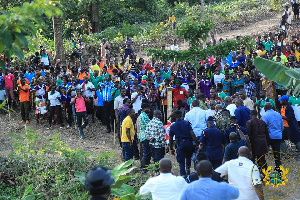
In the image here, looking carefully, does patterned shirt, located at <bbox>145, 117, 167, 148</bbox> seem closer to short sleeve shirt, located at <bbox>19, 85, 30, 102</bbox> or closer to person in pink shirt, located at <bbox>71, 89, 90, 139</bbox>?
person in pink shirt, located at <bbox>71, 89, 90, 139</bbox>

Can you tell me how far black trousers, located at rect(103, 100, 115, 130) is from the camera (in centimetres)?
1502

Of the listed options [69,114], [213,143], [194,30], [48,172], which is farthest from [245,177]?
[69,114]

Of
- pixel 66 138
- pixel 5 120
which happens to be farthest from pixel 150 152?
pixel 5 120

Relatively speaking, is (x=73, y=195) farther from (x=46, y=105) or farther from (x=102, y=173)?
(x=46, y=105)

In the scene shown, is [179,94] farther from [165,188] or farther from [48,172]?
[165,188]

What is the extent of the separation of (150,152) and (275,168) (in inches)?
109

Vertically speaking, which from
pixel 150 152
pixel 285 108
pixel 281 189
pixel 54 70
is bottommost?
pixel 281 189

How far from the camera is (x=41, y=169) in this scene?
10.0 meters

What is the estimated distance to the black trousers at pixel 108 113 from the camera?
15.0 m

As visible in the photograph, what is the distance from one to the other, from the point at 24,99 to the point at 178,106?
5.12 metres

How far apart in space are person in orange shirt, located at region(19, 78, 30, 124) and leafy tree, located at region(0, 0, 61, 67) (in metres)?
10.2

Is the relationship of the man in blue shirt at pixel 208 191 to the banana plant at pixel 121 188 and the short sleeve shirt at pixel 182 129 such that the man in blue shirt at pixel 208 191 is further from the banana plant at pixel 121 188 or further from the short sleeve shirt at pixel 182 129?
the short sleeve shirt at pixel 182 129

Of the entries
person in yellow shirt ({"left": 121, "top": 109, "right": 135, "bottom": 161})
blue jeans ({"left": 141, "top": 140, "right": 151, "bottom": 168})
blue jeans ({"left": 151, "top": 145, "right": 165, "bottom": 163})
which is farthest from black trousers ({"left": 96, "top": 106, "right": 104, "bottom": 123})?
blue jeans ({"left": 151, "top": 145, "right": 165, "bottom": 163})

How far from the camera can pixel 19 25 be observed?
5.48 meters
